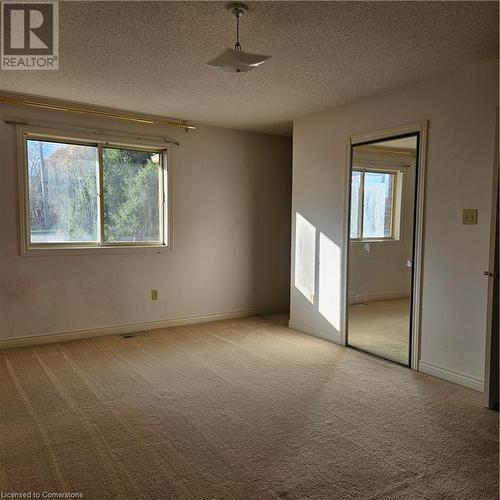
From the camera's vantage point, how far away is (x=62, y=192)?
4293mm

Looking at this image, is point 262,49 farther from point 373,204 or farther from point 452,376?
point 452,376

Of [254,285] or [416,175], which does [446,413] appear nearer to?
[416,175]

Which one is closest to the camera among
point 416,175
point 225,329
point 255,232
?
point 416,175

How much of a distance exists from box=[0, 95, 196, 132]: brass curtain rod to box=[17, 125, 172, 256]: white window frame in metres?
0.19

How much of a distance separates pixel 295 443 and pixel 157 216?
3.24 m

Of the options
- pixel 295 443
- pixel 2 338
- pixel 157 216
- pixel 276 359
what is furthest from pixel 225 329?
pixel 295 443

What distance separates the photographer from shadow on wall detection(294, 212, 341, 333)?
4.36m

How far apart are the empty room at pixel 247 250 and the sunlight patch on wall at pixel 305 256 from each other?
0.03 meters

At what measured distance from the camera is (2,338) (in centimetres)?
400

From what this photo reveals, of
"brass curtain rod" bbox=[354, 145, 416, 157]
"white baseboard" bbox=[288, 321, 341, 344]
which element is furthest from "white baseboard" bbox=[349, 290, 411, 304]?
"brass curtain rod" bbox=[354, 145, 416, 157]

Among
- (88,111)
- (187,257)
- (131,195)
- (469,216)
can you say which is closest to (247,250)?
(187,257)

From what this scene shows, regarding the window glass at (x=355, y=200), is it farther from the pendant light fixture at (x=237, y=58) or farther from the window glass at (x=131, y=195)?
the window glass at (x=131, y=195)

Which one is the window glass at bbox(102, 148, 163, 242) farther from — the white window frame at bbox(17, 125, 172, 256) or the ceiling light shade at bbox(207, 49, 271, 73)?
the ceiling light shade at bbox(207, 49, 271, 73)

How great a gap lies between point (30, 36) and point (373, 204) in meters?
3.08
